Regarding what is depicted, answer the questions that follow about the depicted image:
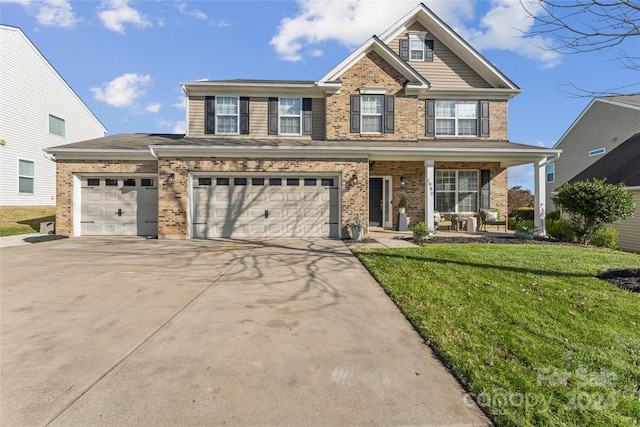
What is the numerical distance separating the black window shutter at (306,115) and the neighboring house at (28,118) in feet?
52.3

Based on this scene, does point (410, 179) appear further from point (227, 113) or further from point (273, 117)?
point (227, 113)

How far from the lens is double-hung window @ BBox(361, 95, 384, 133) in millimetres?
12414

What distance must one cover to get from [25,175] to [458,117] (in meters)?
23.3

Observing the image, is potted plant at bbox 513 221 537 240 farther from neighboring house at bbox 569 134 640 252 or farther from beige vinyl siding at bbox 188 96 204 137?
beige vinyl siding at bbox 188 96 204 137

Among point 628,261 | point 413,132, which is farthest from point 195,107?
point 628,261

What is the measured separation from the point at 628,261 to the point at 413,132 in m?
7.95

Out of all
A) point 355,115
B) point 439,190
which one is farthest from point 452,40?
point 439,190

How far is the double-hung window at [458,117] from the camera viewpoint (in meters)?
13.3

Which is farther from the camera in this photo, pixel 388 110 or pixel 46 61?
pixel 46 61

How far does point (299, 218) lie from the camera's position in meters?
11.1

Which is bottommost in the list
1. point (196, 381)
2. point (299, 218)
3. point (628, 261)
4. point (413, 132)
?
point (196, 381)

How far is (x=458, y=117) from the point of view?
43.8 ft

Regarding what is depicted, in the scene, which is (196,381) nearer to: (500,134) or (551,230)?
(551,230)

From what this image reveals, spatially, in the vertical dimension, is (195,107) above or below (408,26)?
below
